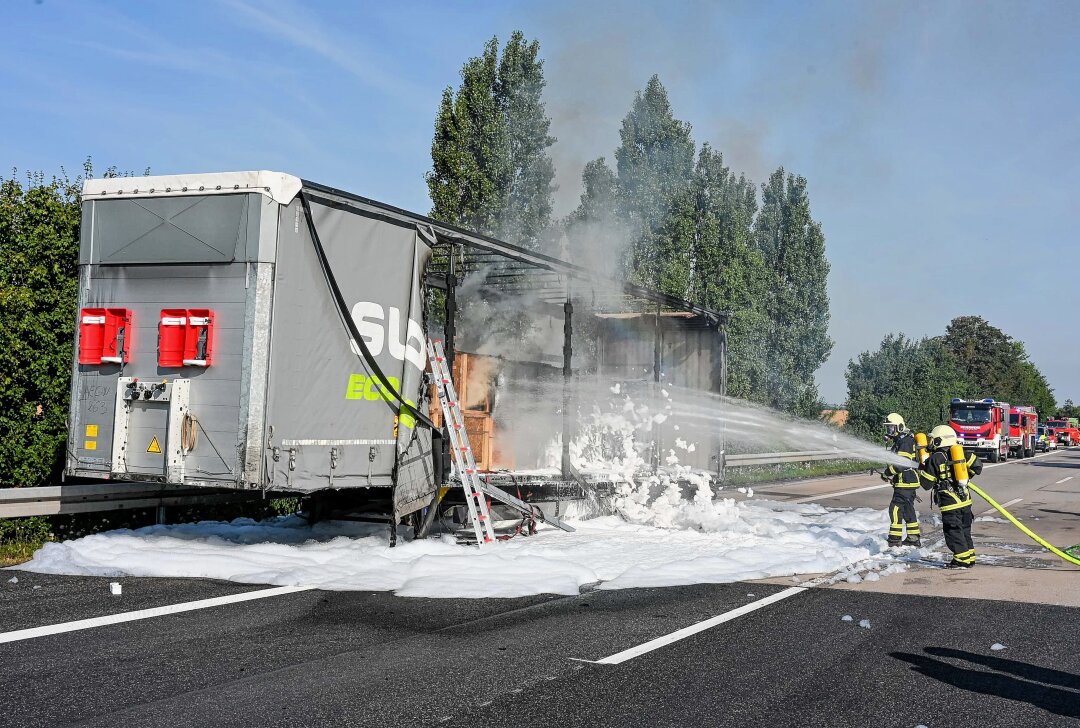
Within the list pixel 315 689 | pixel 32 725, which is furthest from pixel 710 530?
pixel 32 725

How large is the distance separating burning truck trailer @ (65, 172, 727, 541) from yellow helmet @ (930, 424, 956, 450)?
602 cm

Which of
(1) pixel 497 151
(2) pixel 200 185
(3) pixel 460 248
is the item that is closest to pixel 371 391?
(3) pixel 460 248

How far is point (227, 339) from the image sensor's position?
8.22 metres

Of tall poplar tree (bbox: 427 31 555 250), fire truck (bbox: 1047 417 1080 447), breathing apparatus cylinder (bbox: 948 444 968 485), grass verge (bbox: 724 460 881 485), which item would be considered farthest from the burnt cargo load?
fire truck (bbox: 1047 417 1080 447)

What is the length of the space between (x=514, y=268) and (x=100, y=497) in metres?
Result: 6.05

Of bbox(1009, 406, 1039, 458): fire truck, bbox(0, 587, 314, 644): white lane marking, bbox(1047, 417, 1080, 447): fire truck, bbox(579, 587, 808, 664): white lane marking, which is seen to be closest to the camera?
bbox(579, 587, 808, 664): white lane marking

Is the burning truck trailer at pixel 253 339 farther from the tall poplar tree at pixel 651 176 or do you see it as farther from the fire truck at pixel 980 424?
the fire truck at pixel 980 424

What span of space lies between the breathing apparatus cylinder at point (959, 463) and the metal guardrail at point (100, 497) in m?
7.93

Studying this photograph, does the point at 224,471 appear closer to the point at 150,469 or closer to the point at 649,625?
the point at 150,469

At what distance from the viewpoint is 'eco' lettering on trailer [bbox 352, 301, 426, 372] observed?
9047 mm

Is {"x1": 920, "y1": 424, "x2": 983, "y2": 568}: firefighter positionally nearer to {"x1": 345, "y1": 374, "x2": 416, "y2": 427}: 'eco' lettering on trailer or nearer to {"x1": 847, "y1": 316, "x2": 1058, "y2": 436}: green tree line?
{"x1": 345, "y1": 374, "x2": 416, "y2": 427}: 'eco' lettering on trailer

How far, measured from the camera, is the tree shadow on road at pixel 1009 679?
203 inches

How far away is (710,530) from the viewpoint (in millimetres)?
12562

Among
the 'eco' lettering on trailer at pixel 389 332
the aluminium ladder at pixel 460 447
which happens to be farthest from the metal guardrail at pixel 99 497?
the 'eco' lettering on trailer at pixel 389 332
